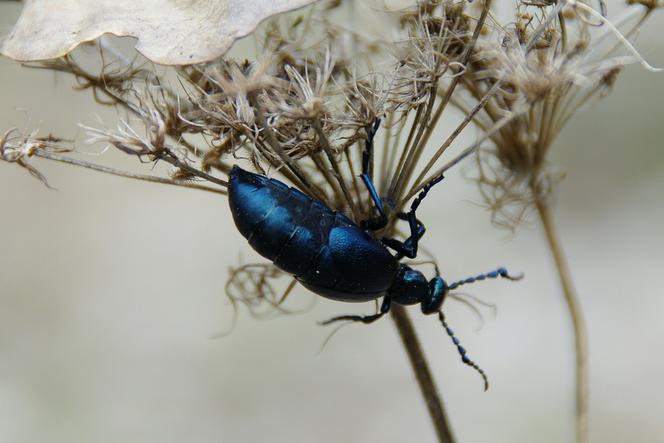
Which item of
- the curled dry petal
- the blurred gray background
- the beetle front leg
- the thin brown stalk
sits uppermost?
the curled dry petal

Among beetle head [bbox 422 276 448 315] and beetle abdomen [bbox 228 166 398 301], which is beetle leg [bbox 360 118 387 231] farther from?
beetle head [bbox 422 276 448 315]

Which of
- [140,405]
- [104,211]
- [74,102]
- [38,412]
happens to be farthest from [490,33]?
[74,102]

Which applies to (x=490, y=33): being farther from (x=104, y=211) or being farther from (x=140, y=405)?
(x=104, y=211)

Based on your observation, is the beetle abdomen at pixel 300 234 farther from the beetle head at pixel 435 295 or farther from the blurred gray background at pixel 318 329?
the blurred gray background at pixel 318 329

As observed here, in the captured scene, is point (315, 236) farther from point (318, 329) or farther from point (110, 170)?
point (318, 329)

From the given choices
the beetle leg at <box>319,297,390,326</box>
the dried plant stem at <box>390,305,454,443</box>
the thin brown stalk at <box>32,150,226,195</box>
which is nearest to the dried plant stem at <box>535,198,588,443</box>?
the dried plant stem at <box>390,305,454,443</box>

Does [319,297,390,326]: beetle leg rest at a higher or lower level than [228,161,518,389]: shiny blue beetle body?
lower
